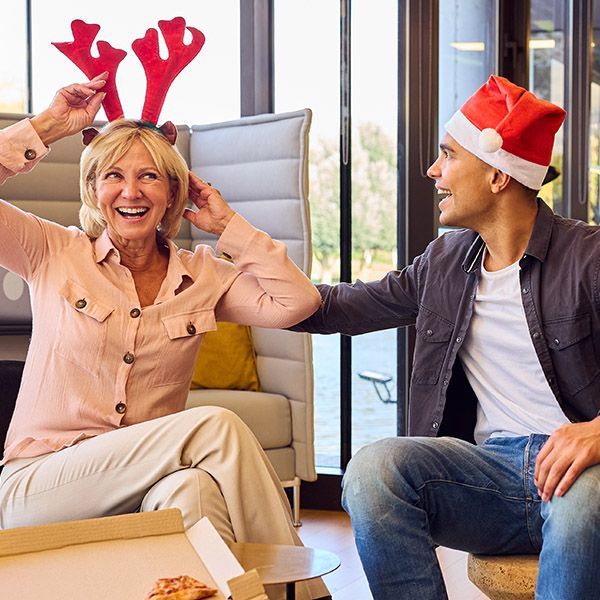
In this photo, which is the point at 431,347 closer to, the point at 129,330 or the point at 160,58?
the point at 129,330

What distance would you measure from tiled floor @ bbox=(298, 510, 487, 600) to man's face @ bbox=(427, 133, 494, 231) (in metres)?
1.15

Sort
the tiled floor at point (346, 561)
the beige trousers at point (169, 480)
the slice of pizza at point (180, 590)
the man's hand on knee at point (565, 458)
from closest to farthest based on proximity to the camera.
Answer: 1. the slice of pizza at point (180, 590)
2. the man's hand on knee at point (565, 458)
3. the beige trousers at point (169, 480)
4. the tiled floor at point (346, 561)

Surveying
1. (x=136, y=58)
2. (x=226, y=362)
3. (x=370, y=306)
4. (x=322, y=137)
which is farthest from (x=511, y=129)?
(x=136, y=58)

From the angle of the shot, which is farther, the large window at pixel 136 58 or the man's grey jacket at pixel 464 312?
the large window at pixel 136 58

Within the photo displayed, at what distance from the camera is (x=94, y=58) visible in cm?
227

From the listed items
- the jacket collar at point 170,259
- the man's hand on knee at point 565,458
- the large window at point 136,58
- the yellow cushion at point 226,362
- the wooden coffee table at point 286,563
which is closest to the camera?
the wooden coffee table at point 286,563

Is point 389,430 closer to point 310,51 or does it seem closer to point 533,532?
point 310,51

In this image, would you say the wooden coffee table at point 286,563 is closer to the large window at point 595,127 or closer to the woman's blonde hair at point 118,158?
the woman's blonde hair at point 118,158

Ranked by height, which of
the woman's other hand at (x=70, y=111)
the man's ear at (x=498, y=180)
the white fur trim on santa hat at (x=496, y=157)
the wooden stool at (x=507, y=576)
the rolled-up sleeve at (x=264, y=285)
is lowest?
the wooden stool at (x=507, y=576)

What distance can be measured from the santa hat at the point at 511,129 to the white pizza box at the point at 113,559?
96 cm

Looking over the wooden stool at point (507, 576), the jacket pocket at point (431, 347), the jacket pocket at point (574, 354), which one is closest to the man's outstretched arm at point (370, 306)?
the jacket pocket at point (431, 347)

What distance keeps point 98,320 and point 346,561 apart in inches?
54.8

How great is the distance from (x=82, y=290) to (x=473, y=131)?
0.84 m

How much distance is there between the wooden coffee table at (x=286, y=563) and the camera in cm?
154
